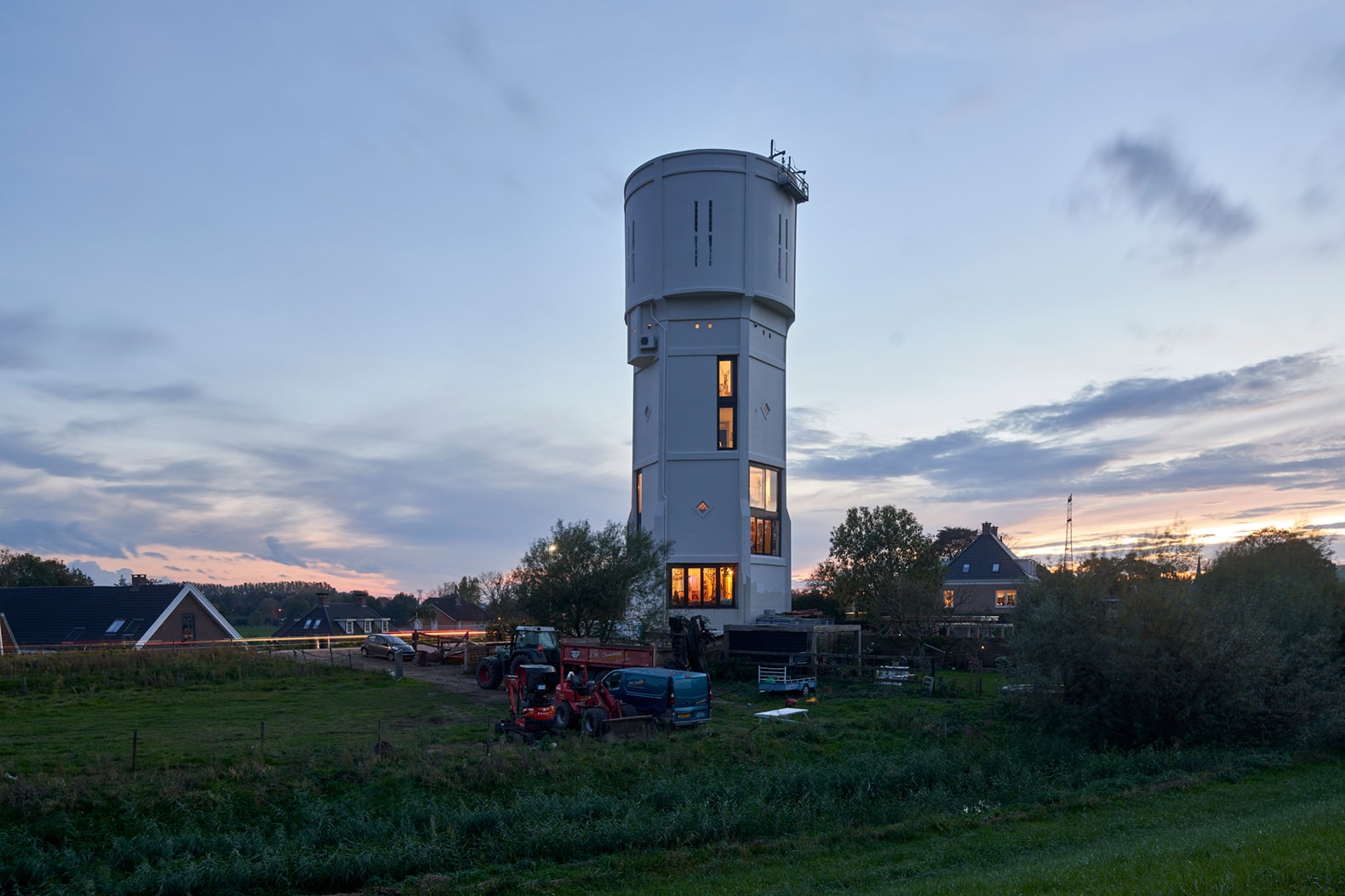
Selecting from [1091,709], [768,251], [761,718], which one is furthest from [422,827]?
[768,251]

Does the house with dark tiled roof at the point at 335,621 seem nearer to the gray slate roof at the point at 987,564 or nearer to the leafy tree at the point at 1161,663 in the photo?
the gray slate roof at the point at 987,564

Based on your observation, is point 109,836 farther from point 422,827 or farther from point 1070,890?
point 1070,890

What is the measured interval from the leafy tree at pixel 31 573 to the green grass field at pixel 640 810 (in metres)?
58.9

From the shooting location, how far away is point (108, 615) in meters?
53.3

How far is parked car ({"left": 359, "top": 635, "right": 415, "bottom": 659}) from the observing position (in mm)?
43906

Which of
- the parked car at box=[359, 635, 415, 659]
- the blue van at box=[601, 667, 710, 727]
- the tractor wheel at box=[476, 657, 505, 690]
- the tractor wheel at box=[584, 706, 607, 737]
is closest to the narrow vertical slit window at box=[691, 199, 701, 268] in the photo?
the parked car at box=[359, 635, 415, 659]

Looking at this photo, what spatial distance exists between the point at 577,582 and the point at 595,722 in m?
16.5

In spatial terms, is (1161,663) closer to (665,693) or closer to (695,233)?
(665,693)

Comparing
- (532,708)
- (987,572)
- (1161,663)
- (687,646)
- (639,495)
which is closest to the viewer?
(532,708)

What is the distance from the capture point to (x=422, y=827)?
1698 centimetres

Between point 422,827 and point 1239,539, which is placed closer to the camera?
point 422,827

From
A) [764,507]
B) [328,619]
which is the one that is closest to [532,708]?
[764,507]

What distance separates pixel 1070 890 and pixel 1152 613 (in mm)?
17694

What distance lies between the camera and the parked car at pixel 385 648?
43906 millimetres
